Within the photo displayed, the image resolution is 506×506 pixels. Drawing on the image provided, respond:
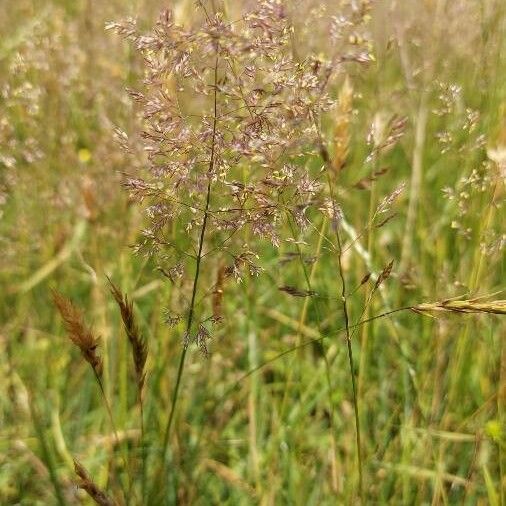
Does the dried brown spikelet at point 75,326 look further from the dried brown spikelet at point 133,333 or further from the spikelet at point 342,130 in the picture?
the spikelet at point 342,130

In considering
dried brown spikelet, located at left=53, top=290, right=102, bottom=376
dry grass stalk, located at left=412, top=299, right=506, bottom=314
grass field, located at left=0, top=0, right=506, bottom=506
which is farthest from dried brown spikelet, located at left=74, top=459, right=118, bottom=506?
dry grass stalk, located at left=412, top=299, right=506, bottom=314

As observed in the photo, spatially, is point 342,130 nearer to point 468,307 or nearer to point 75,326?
point 468,307

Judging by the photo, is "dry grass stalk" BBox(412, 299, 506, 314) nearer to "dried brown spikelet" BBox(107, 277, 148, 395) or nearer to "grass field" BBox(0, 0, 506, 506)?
"grass field" BBox(0, 0, 506, 506)

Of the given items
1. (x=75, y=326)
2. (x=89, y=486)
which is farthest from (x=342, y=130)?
(x=89, y=486)

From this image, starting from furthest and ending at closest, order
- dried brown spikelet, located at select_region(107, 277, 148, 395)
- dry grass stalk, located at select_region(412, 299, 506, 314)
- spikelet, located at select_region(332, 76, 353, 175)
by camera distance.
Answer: spikelet, located at select_region(332, 76, 353, 175) → dried brown spikelet, located at select_region(107, 277, 148, 395) → dry grass stalk, located at select_region(412, 299, 506, 314)

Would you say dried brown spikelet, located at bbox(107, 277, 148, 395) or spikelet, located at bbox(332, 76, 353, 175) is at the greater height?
spikelet, located at bbox(332, 76, 353, 175)

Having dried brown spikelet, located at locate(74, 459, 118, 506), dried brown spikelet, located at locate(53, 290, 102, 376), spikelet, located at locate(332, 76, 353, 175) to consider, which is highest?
spikelet, located at locate(332, 76, 353, 175)

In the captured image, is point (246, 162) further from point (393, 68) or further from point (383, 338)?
point (393, 68)

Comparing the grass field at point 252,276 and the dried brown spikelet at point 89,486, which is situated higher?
the grass field at point 252,276

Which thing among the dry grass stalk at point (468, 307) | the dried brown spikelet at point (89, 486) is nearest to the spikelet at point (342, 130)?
the dry grass stalk at point (468, 307)
